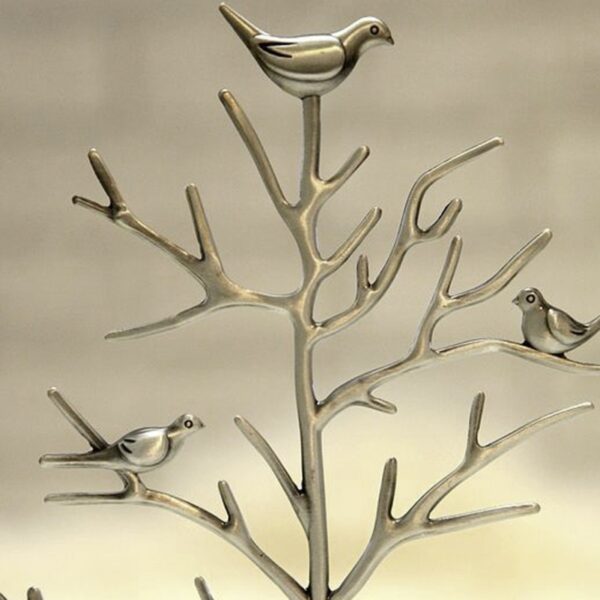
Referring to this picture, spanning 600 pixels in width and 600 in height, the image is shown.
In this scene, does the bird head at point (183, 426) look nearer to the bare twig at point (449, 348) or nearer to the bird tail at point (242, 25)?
the bare twig at point (449, 348)

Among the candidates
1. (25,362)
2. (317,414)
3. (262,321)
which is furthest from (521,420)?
(25,362)

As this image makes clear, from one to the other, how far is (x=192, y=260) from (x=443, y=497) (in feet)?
0.80

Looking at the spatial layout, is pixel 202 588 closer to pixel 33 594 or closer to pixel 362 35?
pixel 33 594

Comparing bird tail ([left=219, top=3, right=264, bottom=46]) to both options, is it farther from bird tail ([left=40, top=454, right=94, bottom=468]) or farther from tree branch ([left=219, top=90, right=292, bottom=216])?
bird tail ([left=40, top=454, right=94, bottom=468])

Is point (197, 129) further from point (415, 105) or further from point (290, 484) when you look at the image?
point (290, 484)

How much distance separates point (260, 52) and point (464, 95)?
0.41 meters

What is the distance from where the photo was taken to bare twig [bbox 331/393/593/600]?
33.2 inches

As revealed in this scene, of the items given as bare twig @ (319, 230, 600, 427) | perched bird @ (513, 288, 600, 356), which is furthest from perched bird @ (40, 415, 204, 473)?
perched bird @ (513, 288, 600, 356)

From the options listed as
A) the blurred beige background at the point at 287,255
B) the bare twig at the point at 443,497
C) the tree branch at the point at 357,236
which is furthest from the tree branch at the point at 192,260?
the blurred beige background at the point at 287,255

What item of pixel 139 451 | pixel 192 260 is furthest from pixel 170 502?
pixel 192 260

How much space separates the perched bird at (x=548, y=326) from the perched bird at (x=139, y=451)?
0.79 ft

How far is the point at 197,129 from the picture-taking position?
1.18 meters

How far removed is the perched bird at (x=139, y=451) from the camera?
0.85m

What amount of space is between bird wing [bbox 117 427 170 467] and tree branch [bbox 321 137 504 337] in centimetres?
14
